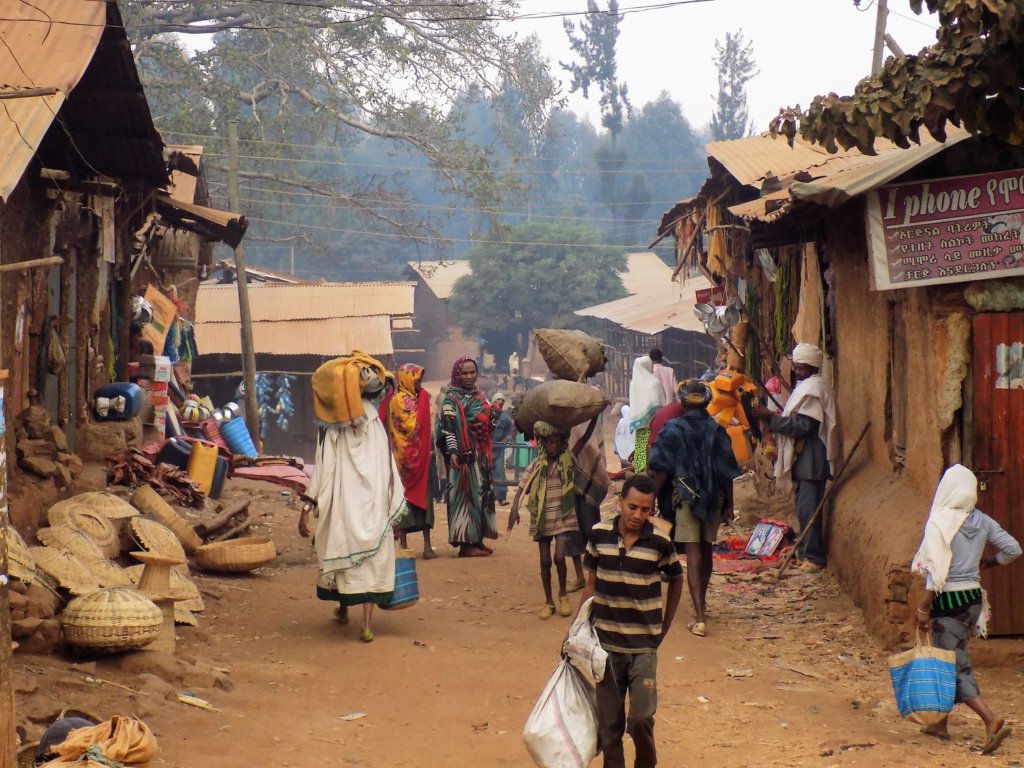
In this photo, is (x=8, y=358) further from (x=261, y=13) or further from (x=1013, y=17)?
(x=261, y=13)

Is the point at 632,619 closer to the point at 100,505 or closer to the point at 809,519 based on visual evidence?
the point at 100,505

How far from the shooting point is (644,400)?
48.1ft

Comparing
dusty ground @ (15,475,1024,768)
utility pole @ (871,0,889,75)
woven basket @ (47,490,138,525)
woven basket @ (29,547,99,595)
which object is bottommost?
dusty ground @ (15,475,1024,768)

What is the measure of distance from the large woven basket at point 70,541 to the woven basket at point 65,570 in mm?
481

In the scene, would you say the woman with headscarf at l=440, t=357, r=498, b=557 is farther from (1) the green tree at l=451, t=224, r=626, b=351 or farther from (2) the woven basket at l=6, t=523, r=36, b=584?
(1) the green tree at l=451, t=224, r=626, b=351

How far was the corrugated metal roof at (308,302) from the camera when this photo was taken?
25391 millimetres

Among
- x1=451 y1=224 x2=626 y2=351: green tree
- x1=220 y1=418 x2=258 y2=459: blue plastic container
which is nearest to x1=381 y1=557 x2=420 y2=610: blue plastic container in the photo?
x1=220 y1=418 x2=258 y2=459: blue plastic container

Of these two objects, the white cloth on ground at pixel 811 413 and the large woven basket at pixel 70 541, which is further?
the white cloth on ground at pixel 811 413

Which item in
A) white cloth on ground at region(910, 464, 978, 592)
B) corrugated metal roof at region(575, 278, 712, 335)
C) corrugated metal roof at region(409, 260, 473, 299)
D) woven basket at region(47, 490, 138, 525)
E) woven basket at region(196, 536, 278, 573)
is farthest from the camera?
A: corrugated metal roof at region(409, 260, 473, 299)

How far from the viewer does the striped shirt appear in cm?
513

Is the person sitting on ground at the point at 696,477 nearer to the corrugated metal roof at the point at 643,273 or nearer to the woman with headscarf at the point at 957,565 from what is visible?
the woman with headscarf at the point at 957,565

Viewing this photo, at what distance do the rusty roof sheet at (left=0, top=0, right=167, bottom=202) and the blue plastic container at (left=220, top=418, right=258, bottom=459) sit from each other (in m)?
6.27

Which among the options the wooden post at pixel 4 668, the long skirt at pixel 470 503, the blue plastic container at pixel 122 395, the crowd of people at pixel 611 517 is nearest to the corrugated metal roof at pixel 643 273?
the blue plastic container at pixel 122 395

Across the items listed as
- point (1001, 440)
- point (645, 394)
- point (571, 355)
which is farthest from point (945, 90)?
point (645, 394)
